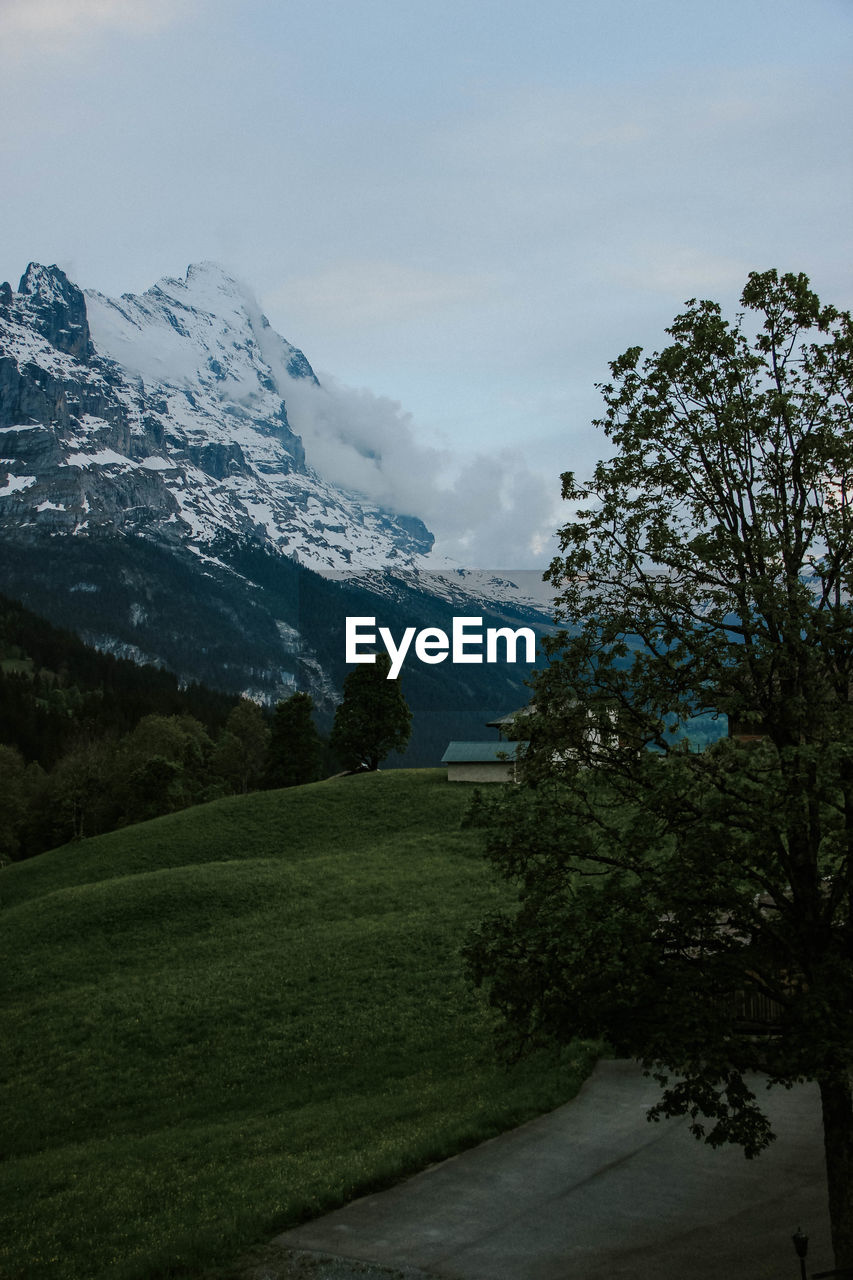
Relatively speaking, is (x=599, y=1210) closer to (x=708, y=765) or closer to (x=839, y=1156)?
(x=839, y=1156)

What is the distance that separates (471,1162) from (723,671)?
33.0ft

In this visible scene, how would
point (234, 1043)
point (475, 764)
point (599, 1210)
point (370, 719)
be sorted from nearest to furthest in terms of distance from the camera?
point (599, 1210), point (234, 1043), point (475, 764), point (370, 719)

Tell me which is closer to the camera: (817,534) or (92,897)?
(817,534)

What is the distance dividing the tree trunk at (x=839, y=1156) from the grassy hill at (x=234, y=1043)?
7080mm

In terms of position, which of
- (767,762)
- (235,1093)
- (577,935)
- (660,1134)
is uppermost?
(767,762)

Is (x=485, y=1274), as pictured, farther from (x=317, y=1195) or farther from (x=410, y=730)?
(x=410, y=730)

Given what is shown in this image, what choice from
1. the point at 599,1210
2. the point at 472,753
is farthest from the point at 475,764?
the point at 599,1210

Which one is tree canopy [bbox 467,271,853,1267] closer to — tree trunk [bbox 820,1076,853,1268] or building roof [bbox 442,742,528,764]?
tree trunk [bbox 820,1076,853,1268]

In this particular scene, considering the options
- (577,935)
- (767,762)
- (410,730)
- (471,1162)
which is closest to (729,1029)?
(577,935)

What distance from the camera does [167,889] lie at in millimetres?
49344

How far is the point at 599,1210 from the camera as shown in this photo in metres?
16.6

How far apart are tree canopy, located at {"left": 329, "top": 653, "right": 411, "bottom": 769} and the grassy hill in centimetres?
2758

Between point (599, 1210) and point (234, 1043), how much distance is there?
16545 millimetres

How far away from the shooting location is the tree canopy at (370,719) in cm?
9006
